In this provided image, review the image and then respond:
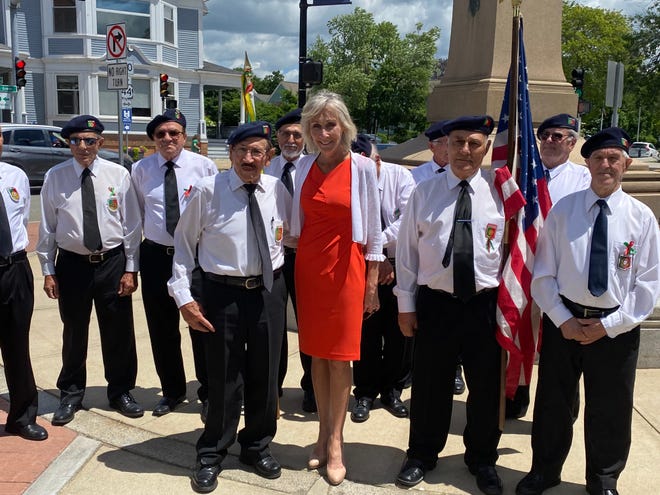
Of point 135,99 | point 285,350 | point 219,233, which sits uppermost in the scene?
point 135,99

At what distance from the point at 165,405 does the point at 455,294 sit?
242 cm

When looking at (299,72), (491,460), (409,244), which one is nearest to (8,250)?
(409,244)

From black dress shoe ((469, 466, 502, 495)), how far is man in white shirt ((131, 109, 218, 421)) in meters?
1.97

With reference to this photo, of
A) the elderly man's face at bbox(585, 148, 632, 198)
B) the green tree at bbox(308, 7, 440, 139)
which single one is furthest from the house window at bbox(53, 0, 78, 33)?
the elderly man's face at bbox(585, 148, 632, 198)

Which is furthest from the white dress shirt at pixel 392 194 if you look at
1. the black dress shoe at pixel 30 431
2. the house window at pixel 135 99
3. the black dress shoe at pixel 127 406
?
the house window at pixel 135 99

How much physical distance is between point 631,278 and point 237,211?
2.14 metres

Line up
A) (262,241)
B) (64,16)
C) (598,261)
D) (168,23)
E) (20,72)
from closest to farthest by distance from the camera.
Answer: (598,261), (262,241), (20,72), (64,16), (168,23)

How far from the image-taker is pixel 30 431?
436 cm

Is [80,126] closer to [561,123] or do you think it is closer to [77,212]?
[77,212]

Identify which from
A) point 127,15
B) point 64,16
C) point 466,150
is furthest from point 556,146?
point 64,16

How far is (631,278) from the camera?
341 centimetres

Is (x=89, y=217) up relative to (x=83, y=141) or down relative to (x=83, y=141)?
down

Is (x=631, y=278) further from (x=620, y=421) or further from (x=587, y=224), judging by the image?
(x=620, y=421)

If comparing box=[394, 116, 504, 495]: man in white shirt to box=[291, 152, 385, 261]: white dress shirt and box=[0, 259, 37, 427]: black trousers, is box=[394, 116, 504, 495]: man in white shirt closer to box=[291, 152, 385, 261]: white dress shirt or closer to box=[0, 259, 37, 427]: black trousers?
box=[291, 152, 385, 261]: white dress shirt
